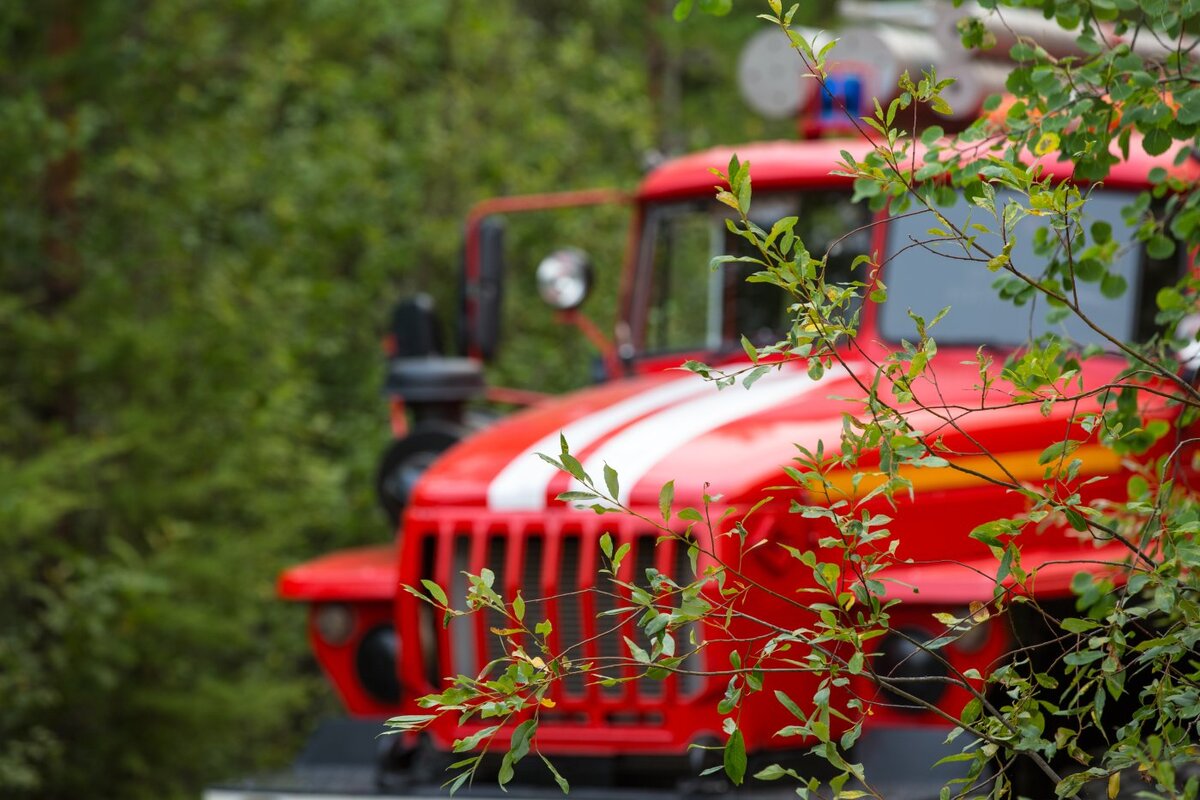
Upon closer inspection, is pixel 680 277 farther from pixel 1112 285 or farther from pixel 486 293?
pixel 1112 285

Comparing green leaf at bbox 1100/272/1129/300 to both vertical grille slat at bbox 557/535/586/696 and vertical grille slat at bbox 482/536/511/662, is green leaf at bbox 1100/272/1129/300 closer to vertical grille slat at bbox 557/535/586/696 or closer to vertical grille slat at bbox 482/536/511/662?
vertical grille slat at bbox 557/535/586/696

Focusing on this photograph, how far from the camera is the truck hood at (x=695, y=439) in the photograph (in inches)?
178

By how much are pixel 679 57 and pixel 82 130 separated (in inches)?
429

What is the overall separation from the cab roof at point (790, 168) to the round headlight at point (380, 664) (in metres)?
1.74

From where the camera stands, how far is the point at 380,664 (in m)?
5.42

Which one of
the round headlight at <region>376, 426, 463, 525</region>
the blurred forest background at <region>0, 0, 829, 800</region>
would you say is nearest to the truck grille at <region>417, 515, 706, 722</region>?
the round headlight at <region>376, 426, 463, 525</region>

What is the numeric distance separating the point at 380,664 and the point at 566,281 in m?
1.90

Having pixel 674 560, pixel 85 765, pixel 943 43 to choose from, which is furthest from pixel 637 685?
pixel 85 765

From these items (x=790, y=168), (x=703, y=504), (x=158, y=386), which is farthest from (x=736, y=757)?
(x=158, y=386)

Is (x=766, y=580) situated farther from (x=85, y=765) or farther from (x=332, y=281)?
(x=332, y=281)

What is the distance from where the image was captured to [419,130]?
13203mm

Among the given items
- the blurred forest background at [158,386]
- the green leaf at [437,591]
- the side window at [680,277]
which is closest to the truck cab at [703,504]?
the side window at [680,277]

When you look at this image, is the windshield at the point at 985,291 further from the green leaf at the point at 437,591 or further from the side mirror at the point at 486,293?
the green leaf at the point at 437,591

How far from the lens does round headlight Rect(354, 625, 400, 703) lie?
5.40 meters
